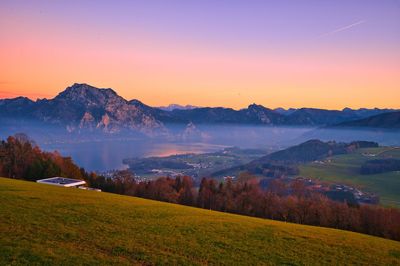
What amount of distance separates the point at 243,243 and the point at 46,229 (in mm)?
14509

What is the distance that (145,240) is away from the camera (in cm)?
2447

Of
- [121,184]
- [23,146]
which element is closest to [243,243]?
[121,184]

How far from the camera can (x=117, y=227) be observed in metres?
27.2

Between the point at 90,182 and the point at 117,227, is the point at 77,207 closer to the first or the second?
the point at 117,227

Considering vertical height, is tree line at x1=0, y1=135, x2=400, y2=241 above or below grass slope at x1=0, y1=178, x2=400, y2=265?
below

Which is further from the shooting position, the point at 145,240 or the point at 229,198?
the point at 229,198

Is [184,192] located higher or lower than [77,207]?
lower

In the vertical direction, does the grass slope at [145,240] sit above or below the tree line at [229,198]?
above

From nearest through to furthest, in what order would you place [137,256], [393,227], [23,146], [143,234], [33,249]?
1. [33,249]
2. [137,256]
3. [143,234]
4. [393,227]
5. [23,146]

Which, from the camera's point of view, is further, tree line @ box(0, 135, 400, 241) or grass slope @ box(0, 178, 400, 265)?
tree line @ box(0, 135, 400, 241)

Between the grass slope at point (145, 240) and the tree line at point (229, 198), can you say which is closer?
the grass slope at point (145, 240)

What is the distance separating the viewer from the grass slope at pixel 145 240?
66.5ft

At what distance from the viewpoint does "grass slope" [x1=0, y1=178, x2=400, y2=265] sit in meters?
20.3

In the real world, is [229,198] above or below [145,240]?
below
